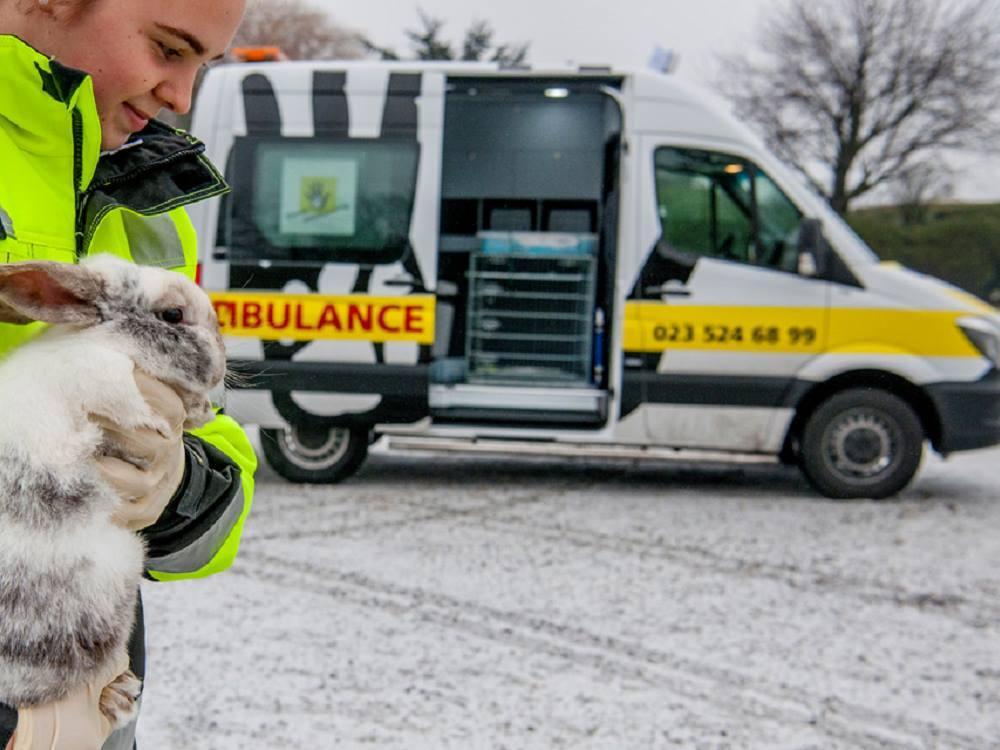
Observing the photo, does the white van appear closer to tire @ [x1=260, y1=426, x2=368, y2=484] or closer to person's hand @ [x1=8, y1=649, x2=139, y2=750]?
tire @ [x1=260, y1=426, x2=368, y2=484]

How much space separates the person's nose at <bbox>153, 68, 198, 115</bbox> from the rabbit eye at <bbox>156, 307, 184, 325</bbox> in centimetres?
35

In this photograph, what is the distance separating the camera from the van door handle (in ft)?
24.1

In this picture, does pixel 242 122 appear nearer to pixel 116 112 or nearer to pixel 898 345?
pixel 898 345

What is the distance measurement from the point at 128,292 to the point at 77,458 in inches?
8.2

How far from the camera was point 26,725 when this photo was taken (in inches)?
43.4

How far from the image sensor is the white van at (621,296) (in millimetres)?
7367

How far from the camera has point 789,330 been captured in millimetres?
7395

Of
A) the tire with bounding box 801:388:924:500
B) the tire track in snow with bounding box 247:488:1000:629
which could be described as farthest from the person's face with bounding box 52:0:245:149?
the tire with bounding box 801:388:924:500

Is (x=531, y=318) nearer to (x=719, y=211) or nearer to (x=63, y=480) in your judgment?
(x=719, y=211)

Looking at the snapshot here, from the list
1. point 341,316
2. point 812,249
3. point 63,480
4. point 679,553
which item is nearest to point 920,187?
point 812,249

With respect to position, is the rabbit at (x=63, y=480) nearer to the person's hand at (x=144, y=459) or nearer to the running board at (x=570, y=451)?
the person's hand at (x=144, y=459)

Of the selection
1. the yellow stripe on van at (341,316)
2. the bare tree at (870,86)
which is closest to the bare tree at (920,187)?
the bare tree at (870,86)

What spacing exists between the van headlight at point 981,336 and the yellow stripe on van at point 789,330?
7 cm

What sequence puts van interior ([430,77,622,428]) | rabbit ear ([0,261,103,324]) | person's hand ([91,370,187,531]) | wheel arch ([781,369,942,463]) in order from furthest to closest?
van interior ([430,77,622,428]), wheel arch ([781,369,942,463]), person's hand ([91,370,187,531]), rabbit ear ([0,261,103,324])
